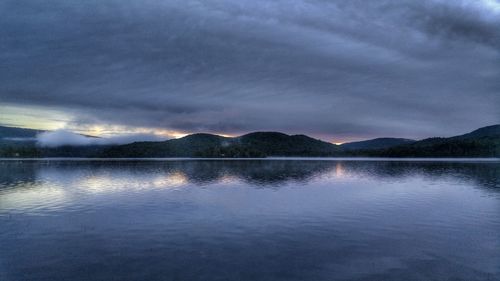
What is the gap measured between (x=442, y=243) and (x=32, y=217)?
127 feet

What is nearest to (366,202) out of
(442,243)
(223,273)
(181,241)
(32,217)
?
(442,243)

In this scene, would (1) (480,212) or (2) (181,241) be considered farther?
(1) (480,212)

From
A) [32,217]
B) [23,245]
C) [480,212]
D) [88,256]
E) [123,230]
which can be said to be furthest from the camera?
[480,212]

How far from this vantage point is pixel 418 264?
74.1ft

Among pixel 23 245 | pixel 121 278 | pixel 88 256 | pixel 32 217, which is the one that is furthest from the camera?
pixel 32 217

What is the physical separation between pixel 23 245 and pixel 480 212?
4505 centimetres

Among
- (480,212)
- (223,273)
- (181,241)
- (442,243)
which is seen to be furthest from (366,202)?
(223,273)

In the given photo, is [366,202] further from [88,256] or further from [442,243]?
[88,256]

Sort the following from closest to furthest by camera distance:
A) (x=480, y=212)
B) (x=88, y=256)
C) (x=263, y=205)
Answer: (x=88, y=256)
(x=480, y=212)
(x=263, y=205)

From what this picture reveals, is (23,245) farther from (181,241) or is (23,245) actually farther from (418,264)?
(418,264)

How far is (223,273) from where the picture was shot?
20.9 meters

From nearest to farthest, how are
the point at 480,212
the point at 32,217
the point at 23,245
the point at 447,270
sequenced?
the point at 447,270
the point at 23,245
the point at 32,217
the point at 480,212

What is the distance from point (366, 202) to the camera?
1964 inches

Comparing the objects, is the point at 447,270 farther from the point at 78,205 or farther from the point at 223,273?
the point at 78,205
